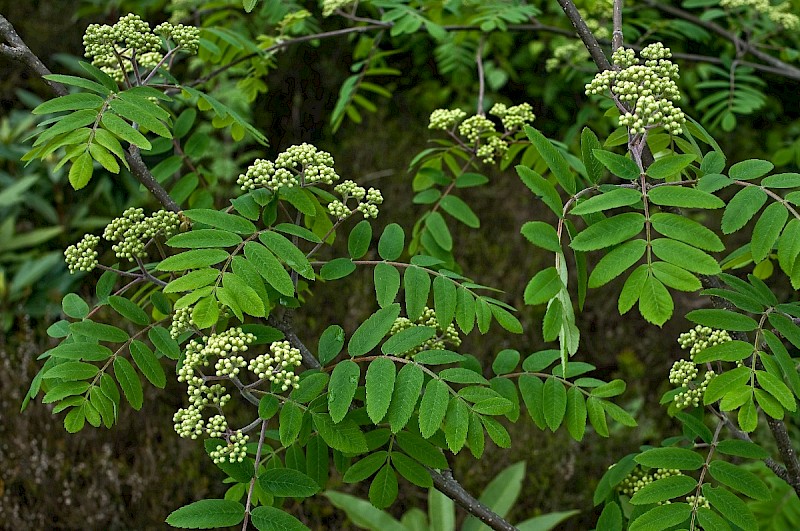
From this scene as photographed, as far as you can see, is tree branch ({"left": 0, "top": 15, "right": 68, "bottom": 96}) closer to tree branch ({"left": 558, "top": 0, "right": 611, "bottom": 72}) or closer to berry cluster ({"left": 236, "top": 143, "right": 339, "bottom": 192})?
berry cluster ({"left": 236, "top": 143, "right": 339, "bottom": 192})

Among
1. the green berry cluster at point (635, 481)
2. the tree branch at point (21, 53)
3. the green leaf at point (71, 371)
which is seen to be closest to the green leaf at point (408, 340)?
the green leaf at point (71, 371)

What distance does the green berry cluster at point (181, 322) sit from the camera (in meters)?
1.20

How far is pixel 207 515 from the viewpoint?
3.72ft

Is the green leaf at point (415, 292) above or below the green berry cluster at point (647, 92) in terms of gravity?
below

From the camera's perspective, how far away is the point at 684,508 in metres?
1.22

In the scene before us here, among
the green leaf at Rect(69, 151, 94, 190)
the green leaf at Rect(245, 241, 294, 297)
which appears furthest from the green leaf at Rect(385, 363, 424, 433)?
the green leaf at Rect(69, 151, 94, 190)

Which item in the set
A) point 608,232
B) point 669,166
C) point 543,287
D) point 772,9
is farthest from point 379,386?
point 772,9

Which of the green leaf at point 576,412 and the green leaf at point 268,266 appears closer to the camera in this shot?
the green leaf at point 268,266

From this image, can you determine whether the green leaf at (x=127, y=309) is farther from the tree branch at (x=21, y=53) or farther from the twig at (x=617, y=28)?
the twig at (x=617, y=28)

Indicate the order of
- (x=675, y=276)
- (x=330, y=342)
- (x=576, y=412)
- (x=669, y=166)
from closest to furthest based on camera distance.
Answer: (x=675, y=276)
(x=669, y=166)
(x=330, y=342)
(x=576, y=412)

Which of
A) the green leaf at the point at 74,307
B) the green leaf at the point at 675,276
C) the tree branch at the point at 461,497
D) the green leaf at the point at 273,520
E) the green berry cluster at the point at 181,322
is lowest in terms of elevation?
the tree branch at the point at 461,497

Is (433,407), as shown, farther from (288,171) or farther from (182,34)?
(182,34)

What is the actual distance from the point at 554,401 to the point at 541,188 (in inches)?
18.3

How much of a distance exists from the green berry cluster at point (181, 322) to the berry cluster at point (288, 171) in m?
0.21
